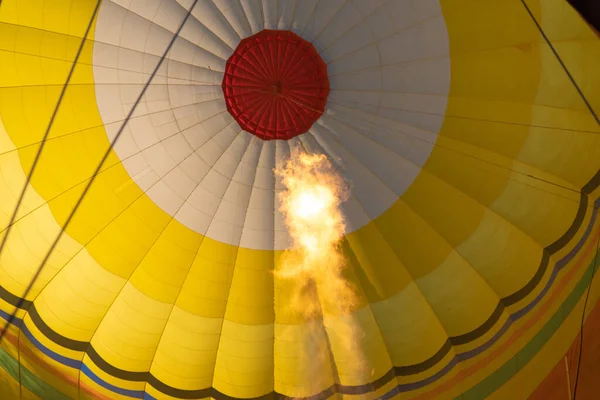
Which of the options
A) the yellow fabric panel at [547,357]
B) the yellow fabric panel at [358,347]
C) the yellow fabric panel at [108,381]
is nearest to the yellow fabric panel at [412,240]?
the yellow fabric panel at [358,347]

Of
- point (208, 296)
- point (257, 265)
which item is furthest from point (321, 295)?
point (208, 296)

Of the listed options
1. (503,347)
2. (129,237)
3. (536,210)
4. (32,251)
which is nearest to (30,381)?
(32,251)

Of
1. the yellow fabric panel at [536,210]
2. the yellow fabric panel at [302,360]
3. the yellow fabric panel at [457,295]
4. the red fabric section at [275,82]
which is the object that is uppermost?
the red fabric section at [275,82]

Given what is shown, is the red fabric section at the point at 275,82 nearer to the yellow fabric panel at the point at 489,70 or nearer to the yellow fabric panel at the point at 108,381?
the yellow fabric panel at the point at 489,70

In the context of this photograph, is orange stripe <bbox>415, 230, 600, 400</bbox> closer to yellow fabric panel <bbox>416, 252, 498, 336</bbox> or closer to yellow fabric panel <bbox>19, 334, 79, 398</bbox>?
yellow fabric panel <bbox>416, 252, 498, 336</bbox>

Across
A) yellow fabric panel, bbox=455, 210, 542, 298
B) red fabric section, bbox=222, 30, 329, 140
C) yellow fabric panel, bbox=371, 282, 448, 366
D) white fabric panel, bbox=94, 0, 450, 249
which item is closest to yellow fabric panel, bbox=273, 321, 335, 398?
yellow fabric panel, bbox=371, 282, 448, 366

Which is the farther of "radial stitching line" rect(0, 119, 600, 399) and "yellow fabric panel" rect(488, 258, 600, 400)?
"yellow fabric panel" rect(488, 258, 600, 400)
